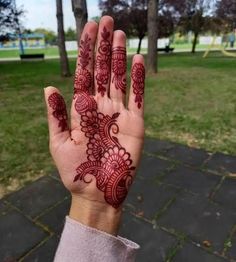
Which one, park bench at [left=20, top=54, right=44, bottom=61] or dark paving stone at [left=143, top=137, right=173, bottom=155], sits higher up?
dark paving stone at [left=143, top=137, right=173, bottom=155]

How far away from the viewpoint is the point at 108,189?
1575 mm

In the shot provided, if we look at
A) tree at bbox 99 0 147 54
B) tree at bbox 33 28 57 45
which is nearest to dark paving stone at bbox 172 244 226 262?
tree at bbox 99 0 147 54

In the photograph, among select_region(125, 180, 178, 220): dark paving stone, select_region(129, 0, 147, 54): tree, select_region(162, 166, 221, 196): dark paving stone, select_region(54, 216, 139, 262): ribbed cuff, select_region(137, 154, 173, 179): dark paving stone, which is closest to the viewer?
select_region(54, 216, 139, 262): ribbed cuff

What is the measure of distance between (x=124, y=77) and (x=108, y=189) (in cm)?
69

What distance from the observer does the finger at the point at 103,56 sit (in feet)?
5.63

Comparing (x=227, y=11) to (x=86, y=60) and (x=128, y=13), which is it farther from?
(x=86, y=60)

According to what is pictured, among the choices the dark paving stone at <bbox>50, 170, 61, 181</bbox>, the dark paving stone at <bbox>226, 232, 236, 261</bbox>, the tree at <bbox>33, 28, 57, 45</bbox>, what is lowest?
the tree at <bbox>33, 28, 57, 45</bbox>

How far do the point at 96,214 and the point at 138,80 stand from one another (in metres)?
0.80

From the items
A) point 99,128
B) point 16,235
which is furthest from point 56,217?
point 99,128

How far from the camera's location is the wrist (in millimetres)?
1433

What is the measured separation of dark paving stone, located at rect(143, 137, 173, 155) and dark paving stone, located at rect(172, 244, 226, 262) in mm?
2017

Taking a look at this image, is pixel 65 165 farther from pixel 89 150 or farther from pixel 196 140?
pixel 196 140

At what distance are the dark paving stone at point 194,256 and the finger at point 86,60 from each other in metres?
1.57

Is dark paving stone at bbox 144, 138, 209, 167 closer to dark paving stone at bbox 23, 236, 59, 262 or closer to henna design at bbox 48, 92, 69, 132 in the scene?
dark paving stone at bbox 23, 236, 59, 262
